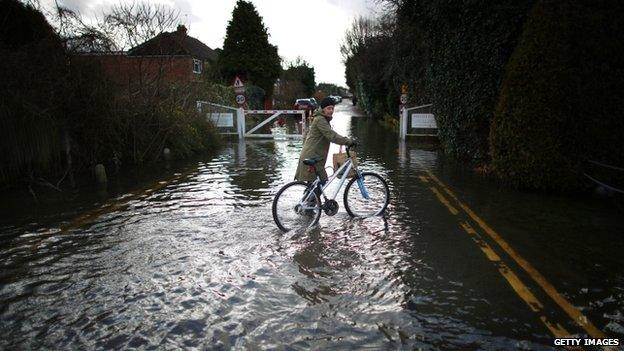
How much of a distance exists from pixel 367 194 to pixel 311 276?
2562 mm

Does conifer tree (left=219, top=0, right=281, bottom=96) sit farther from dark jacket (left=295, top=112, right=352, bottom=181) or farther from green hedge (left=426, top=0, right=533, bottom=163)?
dark jacket (left=295, top=112, right=352, bottom=181)

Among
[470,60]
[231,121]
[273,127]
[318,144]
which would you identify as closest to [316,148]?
[318,144]

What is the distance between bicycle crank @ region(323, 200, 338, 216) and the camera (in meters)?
6.77

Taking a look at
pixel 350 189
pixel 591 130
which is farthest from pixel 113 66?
pixel 591 130

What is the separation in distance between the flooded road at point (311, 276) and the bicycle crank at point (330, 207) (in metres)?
0.16

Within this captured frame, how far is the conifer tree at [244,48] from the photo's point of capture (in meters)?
37.7

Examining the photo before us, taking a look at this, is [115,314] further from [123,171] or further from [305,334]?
[123,171]

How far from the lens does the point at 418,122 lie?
1920 centimetres

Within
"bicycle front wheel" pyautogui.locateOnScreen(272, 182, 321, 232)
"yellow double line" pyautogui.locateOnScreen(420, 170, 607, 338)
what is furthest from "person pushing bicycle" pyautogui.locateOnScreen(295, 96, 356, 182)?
"yellow double line" pyautogui.locateOnScreen(420, 170, 607, 338)

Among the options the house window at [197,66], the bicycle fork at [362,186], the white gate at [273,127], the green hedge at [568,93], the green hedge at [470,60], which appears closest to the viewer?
the bicycle fork at [362,186]

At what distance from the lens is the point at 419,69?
60.7 ft

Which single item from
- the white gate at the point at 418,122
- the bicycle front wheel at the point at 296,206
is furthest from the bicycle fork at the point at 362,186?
the white gate at the point at 418,122

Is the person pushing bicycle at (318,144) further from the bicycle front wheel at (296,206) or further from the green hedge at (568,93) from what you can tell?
the green hedge at (568,93)

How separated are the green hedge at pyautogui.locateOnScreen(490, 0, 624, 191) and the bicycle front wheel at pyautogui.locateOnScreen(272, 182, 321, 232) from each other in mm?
4320
